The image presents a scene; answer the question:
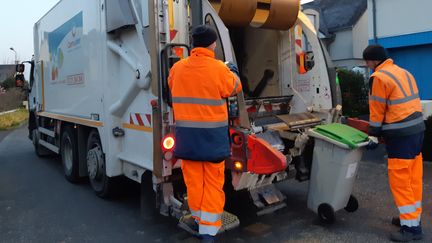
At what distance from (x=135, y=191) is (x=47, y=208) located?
1.12m

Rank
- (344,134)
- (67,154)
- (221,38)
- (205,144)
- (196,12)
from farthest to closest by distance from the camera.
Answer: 1. (67,154)
2. (344,134)
3. (196,12)
4. (221,38)
5. (205,144)

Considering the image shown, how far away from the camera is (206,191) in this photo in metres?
3.24

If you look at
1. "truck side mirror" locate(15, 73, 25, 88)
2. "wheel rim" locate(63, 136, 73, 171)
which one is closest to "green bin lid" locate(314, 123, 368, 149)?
"wheel rim" locate(63, 136, 73, 171)

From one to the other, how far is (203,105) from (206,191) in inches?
27.0

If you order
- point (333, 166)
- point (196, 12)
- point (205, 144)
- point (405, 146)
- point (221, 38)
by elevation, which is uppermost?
point (196, 12)

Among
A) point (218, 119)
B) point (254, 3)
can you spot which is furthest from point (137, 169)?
point (254, 3)

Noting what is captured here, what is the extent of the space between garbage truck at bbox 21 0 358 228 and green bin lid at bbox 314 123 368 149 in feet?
0.78

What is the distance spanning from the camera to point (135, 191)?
5.56m

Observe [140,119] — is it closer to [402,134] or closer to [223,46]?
[223,46]

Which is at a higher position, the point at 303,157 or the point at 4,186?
the point at 303,157

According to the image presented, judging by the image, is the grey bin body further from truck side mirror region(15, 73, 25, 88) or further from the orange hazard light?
truck side mirror region(15, 73, 25, 88)

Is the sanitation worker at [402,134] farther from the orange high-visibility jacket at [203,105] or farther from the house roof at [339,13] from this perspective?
the house roof at [339,13]

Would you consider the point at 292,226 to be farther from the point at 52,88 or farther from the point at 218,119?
the point at 52,88

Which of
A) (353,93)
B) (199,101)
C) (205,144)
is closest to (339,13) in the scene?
(353,93)
